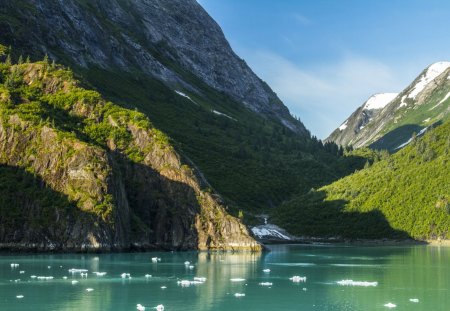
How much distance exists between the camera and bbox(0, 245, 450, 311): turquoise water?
226 ft

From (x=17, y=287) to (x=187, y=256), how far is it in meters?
64.4

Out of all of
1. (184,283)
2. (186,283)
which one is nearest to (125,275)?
(184,283)

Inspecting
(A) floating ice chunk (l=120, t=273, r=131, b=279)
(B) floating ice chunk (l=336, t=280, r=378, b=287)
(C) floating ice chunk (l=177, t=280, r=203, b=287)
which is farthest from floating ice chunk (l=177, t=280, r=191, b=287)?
(B) floating ice chunk (l=336, t=280, r=378, b=287)

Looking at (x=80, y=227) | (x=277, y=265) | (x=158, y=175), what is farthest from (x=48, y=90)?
→ (x=277, y=265)

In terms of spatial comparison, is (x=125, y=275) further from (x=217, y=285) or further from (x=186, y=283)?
(x=217, y=285)

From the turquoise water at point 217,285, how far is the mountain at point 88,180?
34.9ft

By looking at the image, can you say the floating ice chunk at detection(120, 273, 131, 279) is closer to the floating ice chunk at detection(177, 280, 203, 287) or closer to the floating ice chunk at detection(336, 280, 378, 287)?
the floating ice chunk at detection(177, 280, 203, 287)

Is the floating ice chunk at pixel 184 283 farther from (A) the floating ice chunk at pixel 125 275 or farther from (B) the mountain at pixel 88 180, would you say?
(B) the mountain at pixel 88 180

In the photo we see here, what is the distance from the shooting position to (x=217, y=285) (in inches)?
3349

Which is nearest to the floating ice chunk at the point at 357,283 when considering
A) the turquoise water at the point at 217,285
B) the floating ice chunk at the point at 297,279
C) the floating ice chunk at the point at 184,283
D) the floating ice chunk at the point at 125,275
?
the turquoise water at the point at 217,285

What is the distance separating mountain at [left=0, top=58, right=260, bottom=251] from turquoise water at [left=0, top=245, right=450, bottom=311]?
10649 mm

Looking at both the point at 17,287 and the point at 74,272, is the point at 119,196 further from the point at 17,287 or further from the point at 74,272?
the point at 17,287

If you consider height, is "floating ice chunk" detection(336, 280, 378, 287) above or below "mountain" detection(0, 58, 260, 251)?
below

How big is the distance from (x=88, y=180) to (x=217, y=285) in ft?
212
